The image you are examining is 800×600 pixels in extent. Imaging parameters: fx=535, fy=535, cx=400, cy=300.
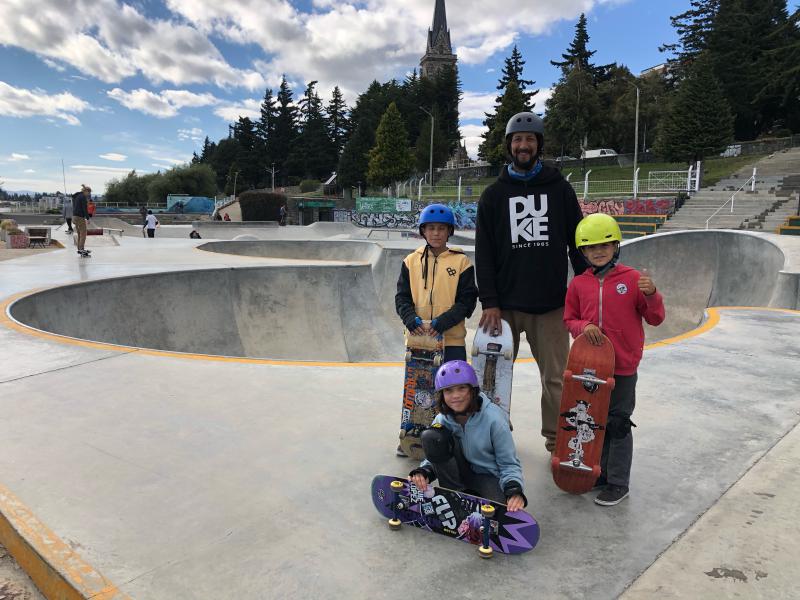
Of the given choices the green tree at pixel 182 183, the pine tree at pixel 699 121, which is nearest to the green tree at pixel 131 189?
the green tree at pixel 182 183

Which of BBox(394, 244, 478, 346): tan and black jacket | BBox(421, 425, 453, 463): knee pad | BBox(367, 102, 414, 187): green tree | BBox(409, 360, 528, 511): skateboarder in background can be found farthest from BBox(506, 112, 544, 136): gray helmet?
BBox(367, 102, 414, 187): green tree

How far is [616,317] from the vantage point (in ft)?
9.46

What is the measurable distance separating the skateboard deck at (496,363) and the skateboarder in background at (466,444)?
1.23 feet

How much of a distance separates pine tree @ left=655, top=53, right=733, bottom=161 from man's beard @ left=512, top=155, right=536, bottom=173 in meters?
47.2

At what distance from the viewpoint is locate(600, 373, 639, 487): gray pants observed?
286 cm

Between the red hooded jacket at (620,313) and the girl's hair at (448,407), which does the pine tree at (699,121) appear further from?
the girl's hair at (448,407)

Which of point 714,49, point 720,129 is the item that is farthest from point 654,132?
point 720,129

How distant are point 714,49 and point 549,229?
66866 millimetres

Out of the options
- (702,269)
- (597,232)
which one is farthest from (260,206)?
(597,232)

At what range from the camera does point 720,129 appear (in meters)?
42.6

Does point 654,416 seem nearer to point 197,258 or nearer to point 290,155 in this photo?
point 197,258

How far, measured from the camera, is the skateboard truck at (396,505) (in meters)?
2.60

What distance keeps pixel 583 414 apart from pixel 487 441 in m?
0.56

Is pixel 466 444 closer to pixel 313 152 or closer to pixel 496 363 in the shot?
pixel 496 363
